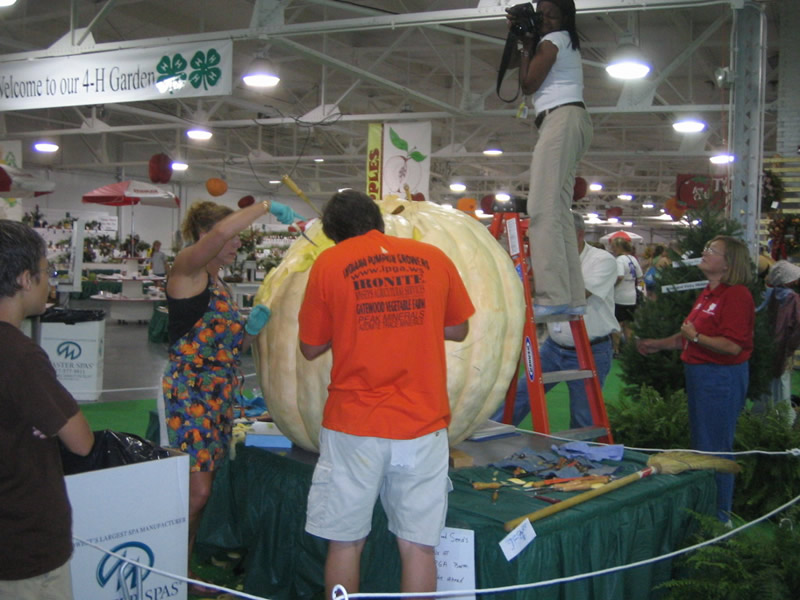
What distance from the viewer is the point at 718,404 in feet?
12.9

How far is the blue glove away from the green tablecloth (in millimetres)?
578

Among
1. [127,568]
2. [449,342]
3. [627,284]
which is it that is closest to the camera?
[127,568]

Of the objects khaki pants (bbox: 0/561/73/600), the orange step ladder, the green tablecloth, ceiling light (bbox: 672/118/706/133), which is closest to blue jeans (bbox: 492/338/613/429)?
the orange step ladder

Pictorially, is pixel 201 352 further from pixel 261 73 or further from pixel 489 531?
pixel 261 73

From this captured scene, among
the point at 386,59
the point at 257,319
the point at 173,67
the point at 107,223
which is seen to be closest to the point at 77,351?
the point at 173,67

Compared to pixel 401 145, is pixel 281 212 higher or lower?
lower

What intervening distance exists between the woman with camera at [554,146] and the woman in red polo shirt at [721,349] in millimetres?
761

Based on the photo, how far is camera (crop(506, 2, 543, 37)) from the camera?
354 cm

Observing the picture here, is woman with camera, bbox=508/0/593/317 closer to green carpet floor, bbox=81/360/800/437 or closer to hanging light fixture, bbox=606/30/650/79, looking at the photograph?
green carpet floor, bbox=81/360/800/437

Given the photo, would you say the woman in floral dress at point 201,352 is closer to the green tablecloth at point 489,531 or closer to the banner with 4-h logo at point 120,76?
the green tablecloth at point 489,531

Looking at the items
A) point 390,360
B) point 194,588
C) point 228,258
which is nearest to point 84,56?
point 228,258

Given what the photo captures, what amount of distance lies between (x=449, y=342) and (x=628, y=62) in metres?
6.91

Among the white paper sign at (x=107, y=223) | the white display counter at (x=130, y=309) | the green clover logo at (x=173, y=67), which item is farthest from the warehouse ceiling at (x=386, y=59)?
the white display counter at (x=130, y=309)

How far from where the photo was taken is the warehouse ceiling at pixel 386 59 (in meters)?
8.65
